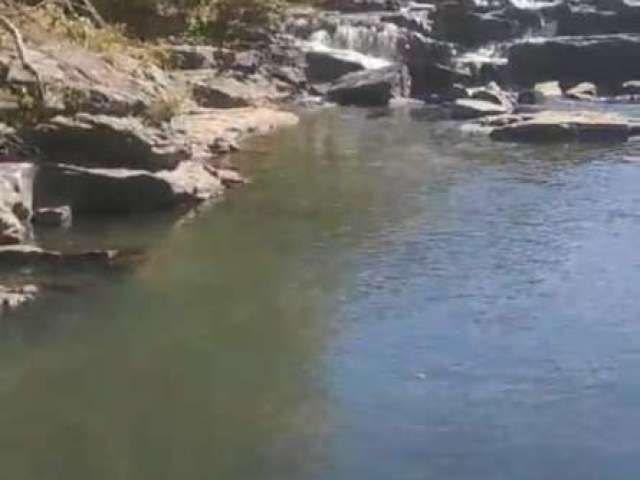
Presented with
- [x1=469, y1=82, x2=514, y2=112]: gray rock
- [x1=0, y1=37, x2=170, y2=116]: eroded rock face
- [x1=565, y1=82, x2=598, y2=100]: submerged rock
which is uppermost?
[x1=0, y1=37, x2=170, y2=116]: eroded rock face

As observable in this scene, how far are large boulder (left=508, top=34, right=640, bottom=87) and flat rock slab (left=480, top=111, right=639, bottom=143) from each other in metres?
11.2

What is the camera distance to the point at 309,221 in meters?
27.4

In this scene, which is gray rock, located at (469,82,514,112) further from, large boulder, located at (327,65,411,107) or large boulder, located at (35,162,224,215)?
large boulder, located at (35,162,224,215)

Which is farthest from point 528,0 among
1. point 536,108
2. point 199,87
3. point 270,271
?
point 270,271

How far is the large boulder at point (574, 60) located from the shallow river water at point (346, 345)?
19971mm

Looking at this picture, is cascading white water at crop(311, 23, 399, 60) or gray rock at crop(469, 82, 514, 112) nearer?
gray rock at crop(469, 82, 514, 112)

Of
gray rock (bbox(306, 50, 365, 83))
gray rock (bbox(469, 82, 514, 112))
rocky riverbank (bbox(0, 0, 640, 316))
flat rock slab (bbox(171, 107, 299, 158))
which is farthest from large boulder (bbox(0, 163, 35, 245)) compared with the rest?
gray rock (bbox(306, 50, 365, 83))

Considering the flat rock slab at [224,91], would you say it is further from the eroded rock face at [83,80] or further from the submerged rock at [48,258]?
the submerged rock at [48,258]

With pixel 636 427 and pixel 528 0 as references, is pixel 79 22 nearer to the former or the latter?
pixel 636 427

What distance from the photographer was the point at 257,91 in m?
43.9

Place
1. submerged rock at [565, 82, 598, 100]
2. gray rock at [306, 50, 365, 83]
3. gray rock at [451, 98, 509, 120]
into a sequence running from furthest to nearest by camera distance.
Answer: gray rock at [306, 50, 365, 83] → submerged rock at [565, 82, 598, 100] → gray rock at [451, 98, 509, 120]

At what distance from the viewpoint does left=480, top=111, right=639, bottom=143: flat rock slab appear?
123 feet

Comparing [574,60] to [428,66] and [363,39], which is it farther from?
[363,39]

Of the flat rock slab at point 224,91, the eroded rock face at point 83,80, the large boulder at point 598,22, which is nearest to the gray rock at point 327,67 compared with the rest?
the flat rock slab at point 224,91
